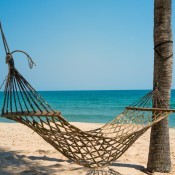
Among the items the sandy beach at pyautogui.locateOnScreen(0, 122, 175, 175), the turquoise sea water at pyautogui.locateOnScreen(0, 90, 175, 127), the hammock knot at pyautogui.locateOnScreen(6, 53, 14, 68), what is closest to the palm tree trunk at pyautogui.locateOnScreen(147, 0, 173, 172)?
the sandy beach at pyautogui.locateOnScreen(0, 122, 175, 175)

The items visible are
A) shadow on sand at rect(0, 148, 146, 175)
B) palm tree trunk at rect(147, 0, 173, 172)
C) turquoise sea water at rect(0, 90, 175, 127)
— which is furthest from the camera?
turquoise sea water at rect(0, 90, 175, 127)

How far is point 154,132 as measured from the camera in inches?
153

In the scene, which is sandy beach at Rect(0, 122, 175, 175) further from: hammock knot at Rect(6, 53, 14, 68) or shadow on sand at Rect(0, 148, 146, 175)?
hammock knot at Rect(6, 53, 14, 68)

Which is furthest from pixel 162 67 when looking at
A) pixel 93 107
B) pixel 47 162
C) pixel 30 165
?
pixel 93 107

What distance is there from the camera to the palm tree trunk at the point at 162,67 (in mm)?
3820

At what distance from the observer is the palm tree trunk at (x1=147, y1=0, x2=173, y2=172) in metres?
3.82

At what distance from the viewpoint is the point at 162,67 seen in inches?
151

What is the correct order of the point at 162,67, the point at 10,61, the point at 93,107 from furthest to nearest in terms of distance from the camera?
1. the point at 93,107
2. the point at 162,67
3. the point at 10,61

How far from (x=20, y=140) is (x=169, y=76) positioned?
364 cm

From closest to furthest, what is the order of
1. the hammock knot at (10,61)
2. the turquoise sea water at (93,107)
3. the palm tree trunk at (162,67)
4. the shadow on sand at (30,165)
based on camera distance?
the hammock knot at (10,61)
the shadow on sand at (30,165)
the palm tree trunk at (162,67)
the turquoise sea water at (93,107)

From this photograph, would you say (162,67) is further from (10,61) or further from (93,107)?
(93,107)

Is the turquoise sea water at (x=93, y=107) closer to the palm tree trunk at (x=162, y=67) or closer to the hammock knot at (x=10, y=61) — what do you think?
the palm tree trunk at (x=162, y=67)

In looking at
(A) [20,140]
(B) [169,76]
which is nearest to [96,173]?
(B) [169,76]

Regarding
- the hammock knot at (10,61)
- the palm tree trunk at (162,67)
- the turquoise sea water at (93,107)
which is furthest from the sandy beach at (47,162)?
the turquoise sea water at (93,107)
